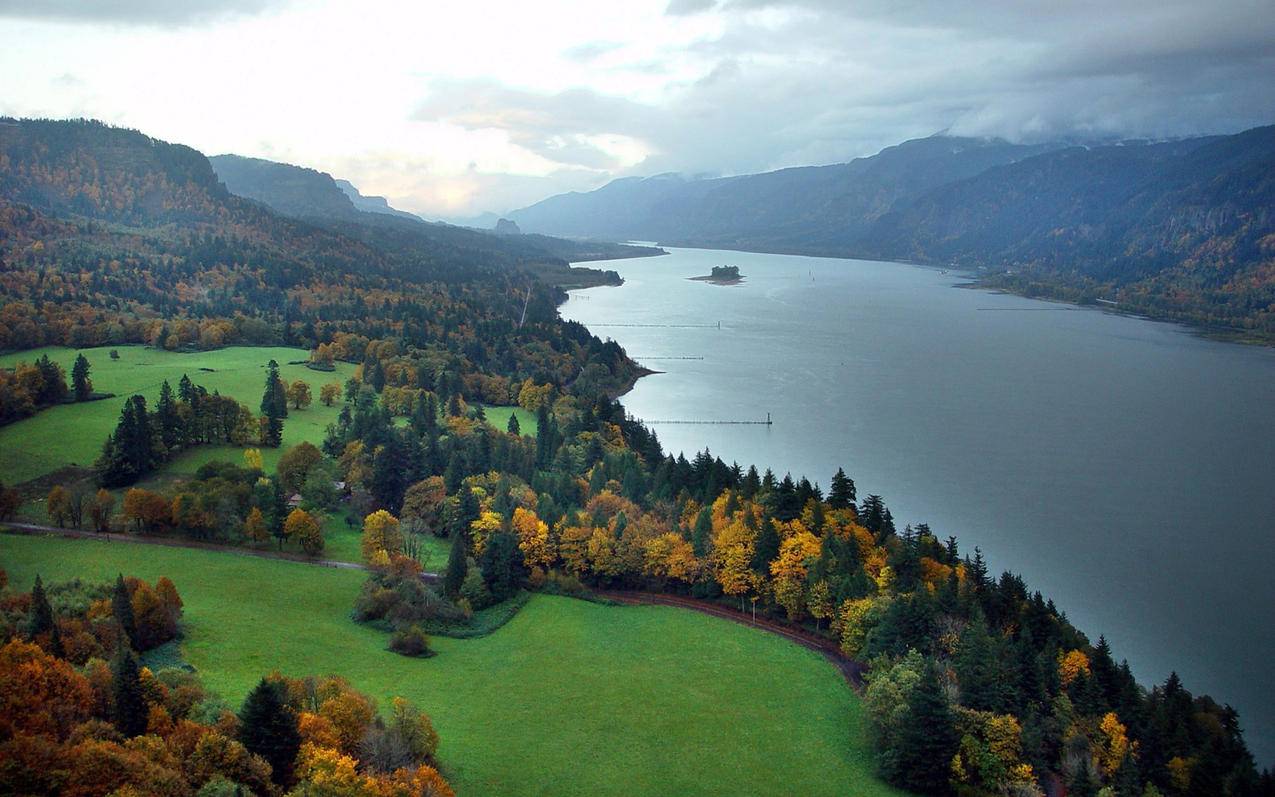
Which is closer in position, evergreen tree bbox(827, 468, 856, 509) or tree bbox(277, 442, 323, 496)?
evergreen tree bbox(827, 468, 856, 509)

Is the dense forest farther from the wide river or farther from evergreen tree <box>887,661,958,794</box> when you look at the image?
the wide river

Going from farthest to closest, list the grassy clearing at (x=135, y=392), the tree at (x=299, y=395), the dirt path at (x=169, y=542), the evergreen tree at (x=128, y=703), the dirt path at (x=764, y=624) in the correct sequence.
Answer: the tree at (x=299, y=395), the grassy clearing at (x=135, y=392), the dirt path at (x=169, y=542), the dirt path at (x=764, y=624), the evergreen tree at (x=128, y=703)

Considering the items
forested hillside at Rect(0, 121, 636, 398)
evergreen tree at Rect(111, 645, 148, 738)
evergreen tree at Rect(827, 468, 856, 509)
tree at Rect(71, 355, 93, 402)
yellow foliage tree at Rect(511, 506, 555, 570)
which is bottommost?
yellow foliage tree at Rect(511, 506, 555, 570)


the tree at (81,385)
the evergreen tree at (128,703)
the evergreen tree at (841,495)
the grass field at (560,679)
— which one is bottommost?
the grass field at (560,679)

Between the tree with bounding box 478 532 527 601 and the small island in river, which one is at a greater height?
the small island in river

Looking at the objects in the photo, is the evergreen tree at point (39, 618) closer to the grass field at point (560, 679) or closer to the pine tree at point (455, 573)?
the grass field at point (560, 679)

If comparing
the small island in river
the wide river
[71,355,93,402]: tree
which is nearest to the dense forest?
the wide river

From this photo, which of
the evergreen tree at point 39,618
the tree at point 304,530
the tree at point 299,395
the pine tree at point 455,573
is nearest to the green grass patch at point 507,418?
the tree at point 299,395

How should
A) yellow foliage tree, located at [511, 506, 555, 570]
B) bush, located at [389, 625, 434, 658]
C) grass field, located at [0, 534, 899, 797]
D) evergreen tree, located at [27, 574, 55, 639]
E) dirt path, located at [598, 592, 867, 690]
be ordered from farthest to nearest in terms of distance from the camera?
yellow foliage tree, located at [511, 506, 555, 570], dirt path, located at [598, 592, 867, 690], bush, located at [389, 625, 434, 658], grass field, located at [0, 534, 899, 797], evergreen tree, located at [27, 574, 55, 639]

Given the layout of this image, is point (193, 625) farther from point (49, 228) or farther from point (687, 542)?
point (49, 228)
